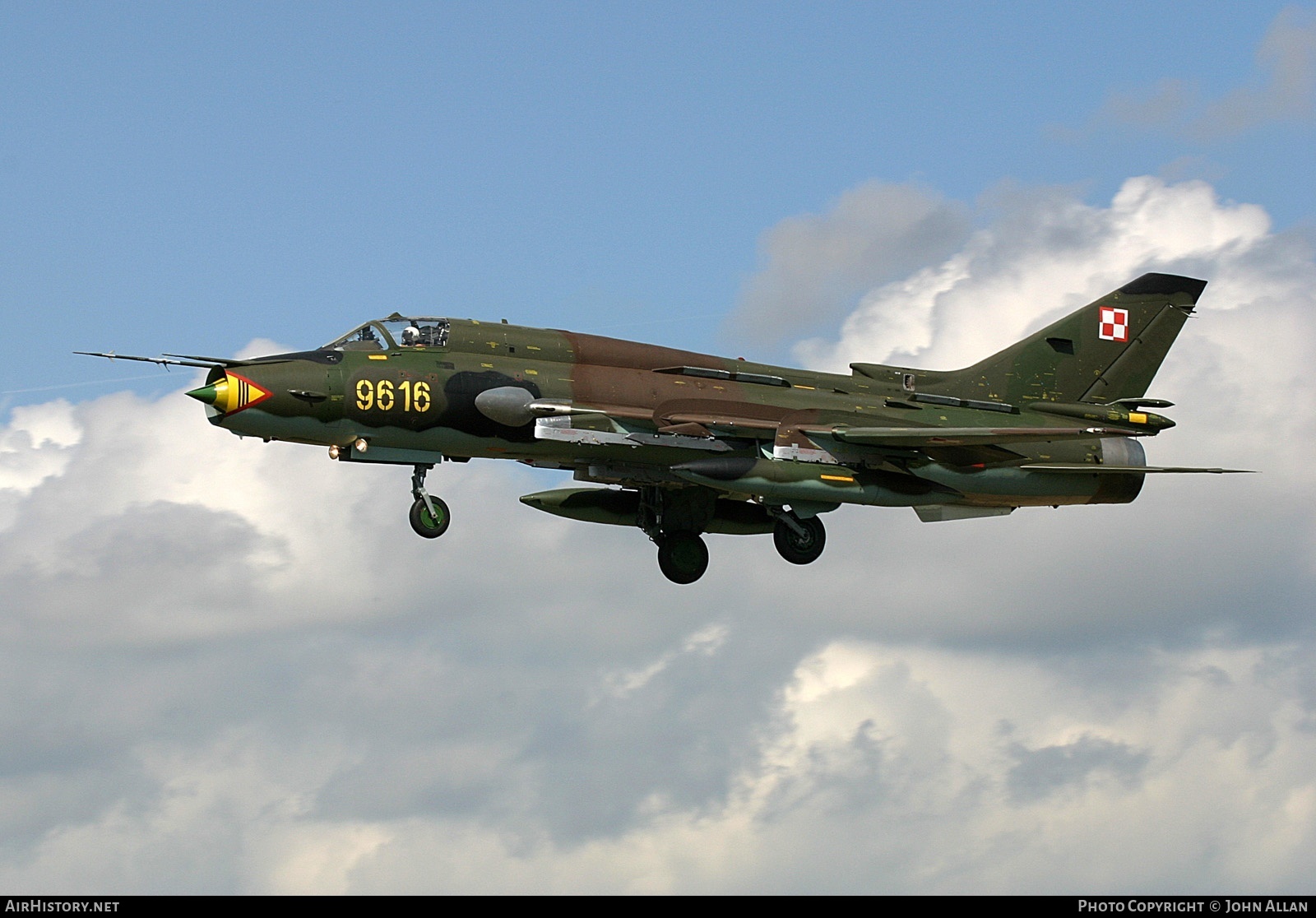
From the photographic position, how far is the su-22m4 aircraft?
31.0 m

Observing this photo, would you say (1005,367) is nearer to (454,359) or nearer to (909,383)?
(909,383)

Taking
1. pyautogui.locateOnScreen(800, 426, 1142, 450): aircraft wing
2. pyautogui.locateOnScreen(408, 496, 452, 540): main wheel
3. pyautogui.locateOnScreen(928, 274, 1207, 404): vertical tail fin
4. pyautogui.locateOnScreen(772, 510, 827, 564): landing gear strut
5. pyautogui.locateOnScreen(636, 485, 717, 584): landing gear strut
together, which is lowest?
Result: pyautogui.locateOnScreen(408, 496, 452, 540): main wheel

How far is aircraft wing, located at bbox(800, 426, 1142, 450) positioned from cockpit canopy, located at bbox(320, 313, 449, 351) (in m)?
6.60

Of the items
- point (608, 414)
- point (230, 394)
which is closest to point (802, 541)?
point (608, 414)

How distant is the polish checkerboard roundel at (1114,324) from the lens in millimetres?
36969

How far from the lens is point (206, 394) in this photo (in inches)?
1188

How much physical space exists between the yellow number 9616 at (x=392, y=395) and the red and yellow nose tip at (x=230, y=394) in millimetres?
1533

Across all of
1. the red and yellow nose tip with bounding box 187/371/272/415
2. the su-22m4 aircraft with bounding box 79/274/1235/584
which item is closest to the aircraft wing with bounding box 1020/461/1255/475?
the su-22m4 aircraft with bounding box 79/274/1235/584

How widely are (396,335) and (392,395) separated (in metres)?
1.40

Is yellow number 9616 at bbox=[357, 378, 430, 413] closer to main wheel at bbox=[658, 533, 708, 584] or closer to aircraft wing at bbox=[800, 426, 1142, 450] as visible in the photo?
aircraft wing at bbox=[800, 426, 1142, 450]

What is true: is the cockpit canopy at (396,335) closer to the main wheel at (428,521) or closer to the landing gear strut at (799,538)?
the main wheel at (428,521)

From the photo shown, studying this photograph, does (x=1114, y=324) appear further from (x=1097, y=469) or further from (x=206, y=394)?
(x=206, y=394)

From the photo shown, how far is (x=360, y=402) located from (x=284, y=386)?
49.6 inches

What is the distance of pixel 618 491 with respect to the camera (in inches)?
1444
